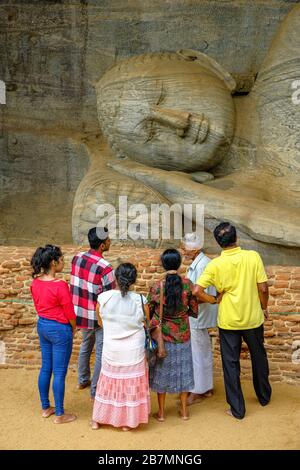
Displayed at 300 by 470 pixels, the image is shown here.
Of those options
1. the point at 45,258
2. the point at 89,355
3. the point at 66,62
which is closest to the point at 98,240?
the point at 45,258

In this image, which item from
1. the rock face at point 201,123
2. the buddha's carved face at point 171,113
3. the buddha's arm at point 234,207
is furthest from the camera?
the buddha's carved face at point 171,113

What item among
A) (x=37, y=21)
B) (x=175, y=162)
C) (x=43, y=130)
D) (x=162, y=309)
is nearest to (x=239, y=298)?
(x=162, y=309)

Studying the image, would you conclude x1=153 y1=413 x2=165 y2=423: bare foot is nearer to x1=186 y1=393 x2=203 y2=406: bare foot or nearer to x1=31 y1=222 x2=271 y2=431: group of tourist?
x1=31 y1=222 x2=271 y2=431: group of tourist

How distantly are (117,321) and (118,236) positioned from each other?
1.71 meters

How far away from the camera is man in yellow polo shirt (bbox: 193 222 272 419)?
9.21 ft

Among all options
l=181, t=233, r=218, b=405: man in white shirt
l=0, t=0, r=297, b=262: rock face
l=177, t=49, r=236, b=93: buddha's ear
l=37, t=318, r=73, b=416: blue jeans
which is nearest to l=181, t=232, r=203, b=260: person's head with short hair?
l=181, t=233, r=218, b=405: man in white shirt

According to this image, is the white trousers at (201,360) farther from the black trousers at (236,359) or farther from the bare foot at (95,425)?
the bare foot at (95,425)

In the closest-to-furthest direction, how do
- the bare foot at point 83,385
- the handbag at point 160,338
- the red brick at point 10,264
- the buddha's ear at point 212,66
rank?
the handbag at point 160,338 < the bare foot at point 83,385 < the red brick at point 10,264 < the buddha's ear at point 212,66

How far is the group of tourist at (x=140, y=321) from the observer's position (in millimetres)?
2717

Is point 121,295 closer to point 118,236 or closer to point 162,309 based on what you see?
point 162,309

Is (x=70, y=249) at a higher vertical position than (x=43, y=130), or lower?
lower

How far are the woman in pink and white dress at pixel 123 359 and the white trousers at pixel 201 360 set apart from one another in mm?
452

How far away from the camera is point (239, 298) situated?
9.20ft

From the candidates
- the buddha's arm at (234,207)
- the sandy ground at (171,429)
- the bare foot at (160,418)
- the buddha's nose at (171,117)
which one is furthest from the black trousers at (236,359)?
the buddha's nose at (171,117)
